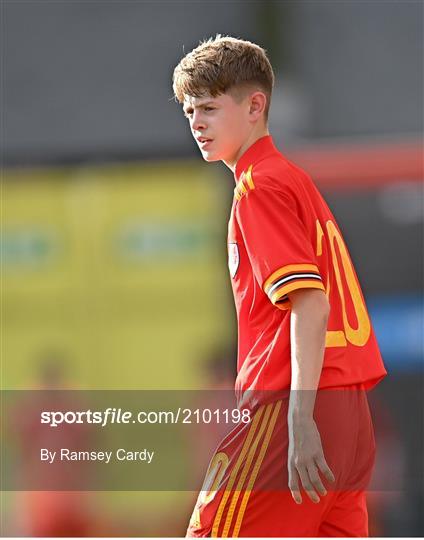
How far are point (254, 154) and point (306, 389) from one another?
2.30 ft

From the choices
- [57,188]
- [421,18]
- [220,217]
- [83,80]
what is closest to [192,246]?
[220,217]

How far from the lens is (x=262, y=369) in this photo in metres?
3.24

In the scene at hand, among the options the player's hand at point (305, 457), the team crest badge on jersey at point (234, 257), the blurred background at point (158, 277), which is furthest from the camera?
the blurred background at point (158, 277)

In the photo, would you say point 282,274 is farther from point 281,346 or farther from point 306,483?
point 306,483

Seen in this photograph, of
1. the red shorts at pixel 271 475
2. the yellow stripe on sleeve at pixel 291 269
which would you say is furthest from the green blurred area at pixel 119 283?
the yellow stripe on sleeve at pixel 291 269

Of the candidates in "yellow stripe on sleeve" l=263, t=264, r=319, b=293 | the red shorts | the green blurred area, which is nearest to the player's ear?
"yellow stripe on sleeve" l=263, t=264, r=319, b=293

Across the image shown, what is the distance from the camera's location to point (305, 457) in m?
3.12

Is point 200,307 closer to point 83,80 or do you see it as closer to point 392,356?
point 392,356

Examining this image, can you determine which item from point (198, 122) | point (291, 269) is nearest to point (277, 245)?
point (291, 269)

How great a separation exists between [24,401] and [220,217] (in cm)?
235

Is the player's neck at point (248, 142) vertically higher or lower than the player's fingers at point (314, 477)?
higher

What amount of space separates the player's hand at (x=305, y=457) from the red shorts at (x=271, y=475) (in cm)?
7

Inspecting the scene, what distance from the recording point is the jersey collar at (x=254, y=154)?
3.39 metres

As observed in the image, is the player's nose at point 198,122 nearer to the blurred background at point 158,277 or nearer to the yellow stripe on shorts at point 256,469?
the yellow stripe on shorts at point 256,469
